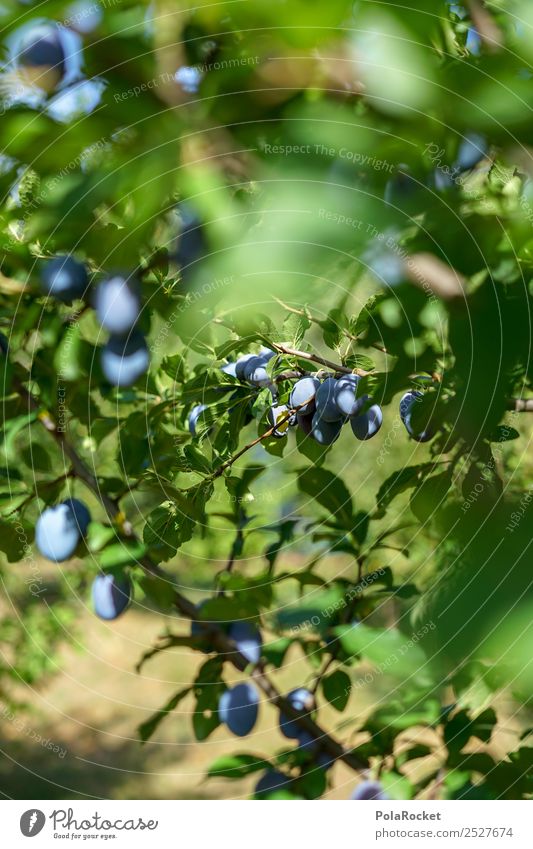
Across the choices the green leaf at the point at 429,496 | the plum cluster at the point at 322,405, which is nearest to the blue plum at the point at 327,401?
the plum cluster at the point at 322,405

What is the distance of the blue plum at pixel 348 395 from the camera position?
50 cm

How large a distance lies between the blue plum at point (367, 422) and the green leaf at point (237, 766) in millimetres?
348

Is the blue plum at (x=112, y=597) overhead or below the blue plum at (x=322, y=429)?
overhead

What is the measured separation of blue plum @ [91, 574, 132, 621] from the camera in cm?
72

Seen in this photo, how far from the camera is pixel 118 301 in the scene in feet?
1.91

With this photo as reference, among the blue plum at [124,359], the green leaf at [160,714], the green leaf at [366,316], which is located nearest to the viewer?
the green leaf at [366,316]

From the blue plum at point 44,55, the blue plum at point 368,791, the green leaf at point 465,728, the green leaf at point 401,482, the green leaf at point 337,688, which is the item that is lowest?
the blue plum at point 368,791

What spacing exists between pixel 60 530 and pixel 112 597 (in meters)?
0.08

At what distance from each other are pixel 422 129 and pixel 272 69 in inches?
2.5

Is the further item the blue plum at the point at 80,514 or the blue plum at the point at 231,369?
the blue plum at the point at 80,514

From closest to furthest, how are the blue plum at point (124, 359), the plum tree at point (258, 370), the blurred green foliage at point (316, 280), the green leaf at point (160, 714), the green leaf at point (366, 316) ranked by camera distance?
Answer: the blurred green foliage at point (316, 280) < the green leaf at point (366, 316) < the plum tree at point (258, 370) < the blue plum at point (124, 359) < the green leaf at point (160, 714)

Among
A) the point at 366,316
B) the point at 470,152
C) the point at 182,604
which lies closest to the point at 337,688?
the point at 182,604

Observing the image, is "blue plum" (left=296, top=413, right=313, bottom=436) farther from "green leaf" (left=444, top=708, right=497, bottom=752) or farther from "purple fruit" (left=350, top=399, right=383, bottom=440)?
"green leaf" (left=444, top=708, right=497, bottom=752)

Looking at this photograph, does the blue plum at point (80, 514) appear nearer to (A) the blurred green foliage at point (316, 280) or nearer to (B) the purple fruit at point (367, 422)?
(A) the blurred green foliage at point (316, 280)
